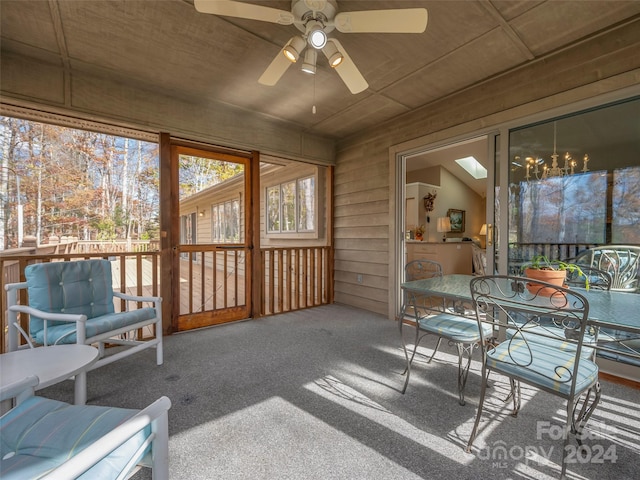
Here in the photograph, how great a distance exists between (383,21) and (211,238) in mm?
3043

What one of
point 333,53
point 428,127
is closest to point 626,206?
point 428,127

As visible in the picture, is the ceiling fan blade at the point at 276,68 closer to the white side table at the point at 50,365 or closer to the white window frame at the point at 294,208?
the white side table at the point at 50,365

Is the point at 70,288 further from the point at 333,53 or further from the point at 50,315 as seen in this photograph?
the point at 333,53

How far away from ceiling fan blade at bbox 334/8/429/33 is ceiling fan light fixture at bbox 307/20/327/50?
0.11m

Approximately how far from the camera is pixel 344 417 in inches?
72.7

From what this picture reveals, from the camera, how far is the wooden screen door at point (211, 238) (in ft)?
11.6

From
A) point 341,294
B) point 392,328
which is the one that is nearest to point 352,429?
point 392,328

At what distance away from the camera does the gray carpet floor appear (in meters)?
1.45

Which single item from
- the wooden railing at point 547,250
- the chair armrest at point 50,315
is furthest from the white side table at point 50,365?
the wooden railing at point 547,250

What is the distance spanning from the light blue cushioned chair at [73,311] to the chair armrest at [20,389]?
53 centimetres

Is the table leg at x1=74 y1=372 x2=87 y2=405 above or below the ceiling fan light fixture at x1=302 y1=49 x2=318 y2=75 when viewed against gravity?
below

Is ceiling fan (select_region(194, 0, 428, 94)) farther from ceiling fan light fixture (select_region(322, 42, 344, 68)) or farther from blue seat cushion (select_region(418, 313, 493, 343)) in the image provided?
blue seat cushion (select_region(418, 313, 493, 343))

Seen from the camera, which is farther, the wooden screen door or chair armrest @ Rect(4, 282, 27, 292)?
the wooden screen door

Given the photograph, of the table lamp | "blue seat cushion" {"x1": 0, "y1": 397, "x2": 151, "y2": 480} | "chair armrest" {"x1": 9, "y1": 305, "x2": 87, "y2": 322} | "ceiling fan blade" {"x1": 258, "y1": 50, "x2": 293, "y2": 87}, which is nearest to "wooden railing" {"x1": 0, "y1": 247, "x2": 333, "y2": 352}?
"chair armrest" {"x1": 9, "y1": 305, "x2": 87, "y2": 322}
